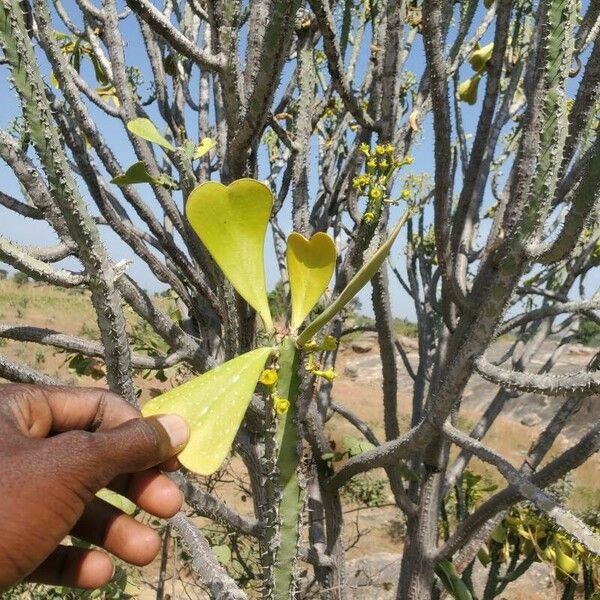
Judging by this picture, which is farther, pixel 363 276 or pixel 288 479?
pixel 288 479

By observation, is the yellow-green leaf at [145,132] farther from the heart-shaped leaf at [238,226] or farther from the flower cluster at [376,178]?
the flower cluster at [376,178]

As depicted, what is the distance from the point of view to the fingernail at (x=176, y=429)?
80 centimetres

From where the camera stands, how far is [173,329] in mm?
1561

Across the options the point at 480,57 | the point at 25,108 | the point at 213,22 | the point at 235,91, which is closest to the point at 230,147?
the point at 235,91

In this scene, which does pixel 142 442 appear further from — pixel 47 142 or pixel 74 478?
pixel 47 142

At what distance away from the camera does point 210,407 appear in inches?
32.7

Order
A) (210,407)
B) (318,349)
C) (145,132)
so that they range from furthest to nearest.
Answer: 1. (145,132)
2. (318,349)
3. (210,407)

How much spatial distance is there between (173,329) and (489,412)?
1.38m

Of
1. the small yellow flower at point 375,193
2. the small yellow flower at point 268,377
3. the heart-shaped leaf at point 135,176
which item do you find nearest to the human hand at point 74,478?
the small yellow flower at point 268,377

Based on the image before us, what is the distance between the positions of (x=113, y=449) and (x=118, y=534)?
30 cm

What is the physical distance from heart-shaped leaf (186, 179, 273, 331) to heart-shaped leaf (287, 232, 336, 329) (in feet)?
0.19

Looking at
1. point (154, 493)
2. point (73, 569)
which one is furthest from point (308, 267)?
point (73, 569)

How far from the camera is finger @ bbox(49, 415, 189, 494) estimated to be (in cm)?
73

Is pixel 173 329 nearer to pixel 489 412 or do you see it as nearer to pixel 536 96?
pixel 536 96
